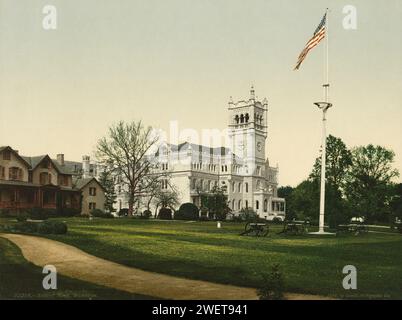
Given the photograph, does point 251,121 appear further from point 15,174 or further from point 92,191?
point 15,174

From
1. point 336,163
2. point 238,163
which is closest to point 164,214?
point 238,163

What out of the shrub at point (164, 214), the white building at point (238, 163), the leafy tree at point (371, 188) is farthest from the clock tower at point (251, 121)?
the shrub at point (164, 214)

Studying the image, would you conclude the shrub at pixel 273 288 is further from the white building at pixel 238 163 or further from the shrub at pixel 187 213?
the shrub at pixel 187 213

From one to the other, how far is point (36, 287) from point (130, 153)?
9.31m

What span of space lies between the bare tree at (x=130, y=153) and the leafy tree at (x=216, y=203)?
1811 centimetres

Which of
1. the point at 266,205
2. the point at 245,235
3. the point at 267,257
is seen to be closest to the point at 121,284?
the point at 267,257

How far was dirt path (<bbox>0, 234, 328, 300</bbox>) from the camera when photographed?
1186cm

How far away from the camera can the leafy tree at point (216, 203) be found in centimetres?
4166

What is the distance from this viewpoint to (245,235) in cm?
2191

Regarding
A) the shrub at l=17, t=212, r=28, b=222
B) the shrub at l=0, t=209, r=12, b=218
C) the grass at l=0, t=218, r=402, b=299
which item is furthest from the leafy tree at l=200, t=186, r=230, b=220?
the shrub at l=0, t=209, r=12, b=218

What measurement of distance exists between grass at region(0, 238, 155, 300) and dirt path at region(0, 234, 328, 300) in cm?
29

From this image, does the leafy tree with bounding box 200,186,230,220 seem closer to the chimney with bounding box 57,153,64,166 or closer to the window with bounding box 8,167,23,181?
the chimney with bounding box 57,153,64,166

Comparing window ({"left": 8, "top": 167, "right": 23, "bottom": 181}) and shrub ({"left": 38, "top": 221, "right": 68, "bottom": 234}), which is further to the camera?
window ({"left": 8, "top": 167, "right": 23, "bottom": 181})
